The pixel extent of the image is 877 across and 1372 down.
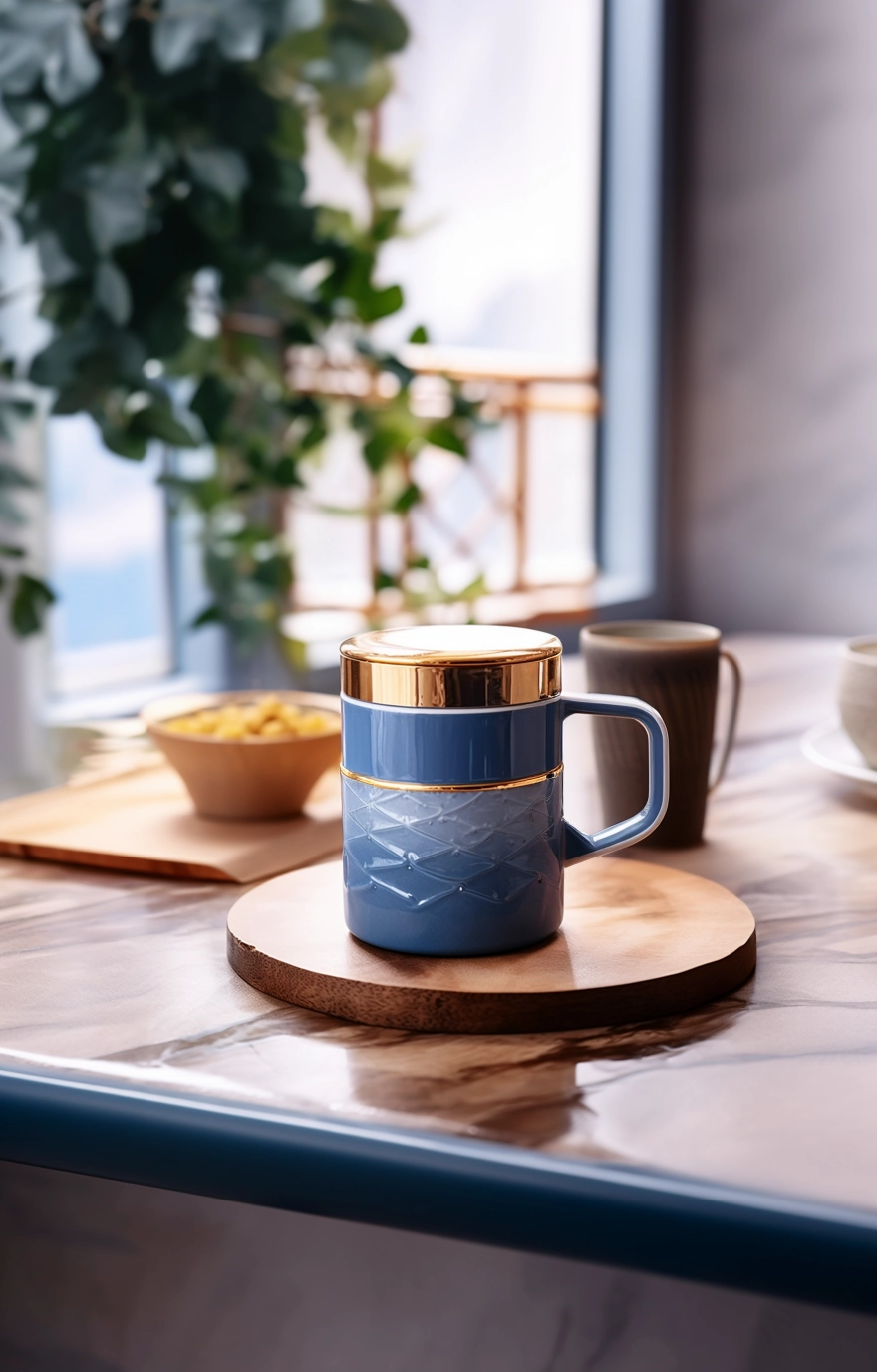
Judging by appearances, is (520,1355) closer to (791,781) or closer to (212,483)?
(791,781)

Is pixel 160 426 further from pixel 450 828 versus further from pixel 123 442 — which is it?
pixel 450 828

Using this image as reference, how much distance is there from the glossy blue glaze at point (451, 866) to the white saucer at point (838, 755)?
373 mm

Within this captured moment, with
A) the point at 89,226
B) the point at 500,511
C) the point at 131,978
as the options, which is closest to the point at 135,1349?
the point at 131,978

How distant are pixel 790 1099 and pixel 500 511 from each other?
3.48 metres

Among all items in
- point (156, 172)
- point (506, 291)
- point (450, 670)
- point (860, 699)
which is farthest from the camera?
point (506, 291)

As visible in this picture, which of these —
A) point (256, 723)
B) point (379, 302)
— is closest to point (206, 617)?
point (379, 302)

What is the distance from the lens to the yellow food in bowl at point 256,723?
30.5 inches

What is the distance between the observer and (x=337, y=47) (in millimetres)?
1405

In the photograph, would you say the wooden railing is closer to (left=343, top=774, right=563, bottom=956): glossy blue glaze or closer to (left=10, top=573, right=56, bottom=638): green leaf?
(left=10, top=573, right=56, bottom=638): green leaf

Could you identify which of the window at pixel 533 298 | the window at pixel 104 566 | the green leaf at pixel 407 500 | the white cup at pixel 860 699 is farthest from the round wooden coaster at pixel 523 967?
the window at pixel 533 298

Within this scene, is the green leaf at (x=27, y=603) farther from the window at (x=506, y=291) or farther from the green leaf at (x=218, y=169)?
the window at (x=506, y=291)

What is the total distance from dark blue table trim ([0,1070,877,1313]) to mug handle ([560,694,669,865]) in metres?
0.18

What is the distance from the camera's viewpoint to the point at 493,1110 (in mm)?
417

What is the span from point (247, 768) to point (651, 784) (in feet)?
0.96
